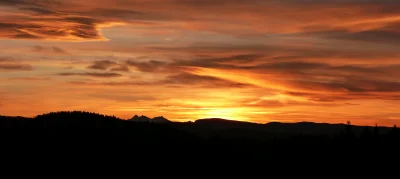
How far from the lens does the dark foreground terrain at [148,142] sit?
10038cm

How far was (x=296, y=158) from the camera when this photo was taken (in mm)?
113812

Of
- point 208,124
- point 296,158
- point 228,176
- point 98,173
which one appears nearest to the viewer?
point 98,173

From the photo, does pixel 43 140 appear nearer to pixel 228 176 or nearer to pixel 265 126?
pixel 228 176

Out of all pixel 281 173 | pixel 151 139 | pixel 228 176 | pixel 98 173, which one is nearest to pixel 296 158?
pixel 281 173

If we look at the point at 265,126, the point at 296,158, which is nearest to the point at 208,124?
the point at 265,126

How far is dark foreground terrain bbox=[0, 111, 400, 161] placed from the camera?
100375 mm

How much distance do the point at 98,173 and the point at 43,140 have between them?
32.1 ft

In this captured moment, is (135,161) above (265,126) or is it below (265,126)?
below

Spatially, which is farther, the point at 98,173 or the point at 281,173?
the point at 281,173

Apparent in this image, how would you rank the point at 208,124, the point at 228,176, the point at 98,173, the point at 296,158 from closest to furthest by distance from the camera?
the point at 98,173
the point at 228,176
the point at 296,158
the point at 208,124

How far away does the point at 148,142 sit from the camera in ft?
352

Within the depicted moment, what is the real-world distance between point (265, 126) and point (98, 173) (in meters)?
86.7

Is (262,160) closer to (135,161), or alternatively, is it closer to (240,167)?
(240,167)

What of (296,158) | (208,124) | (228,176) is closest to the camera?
(228,176)
